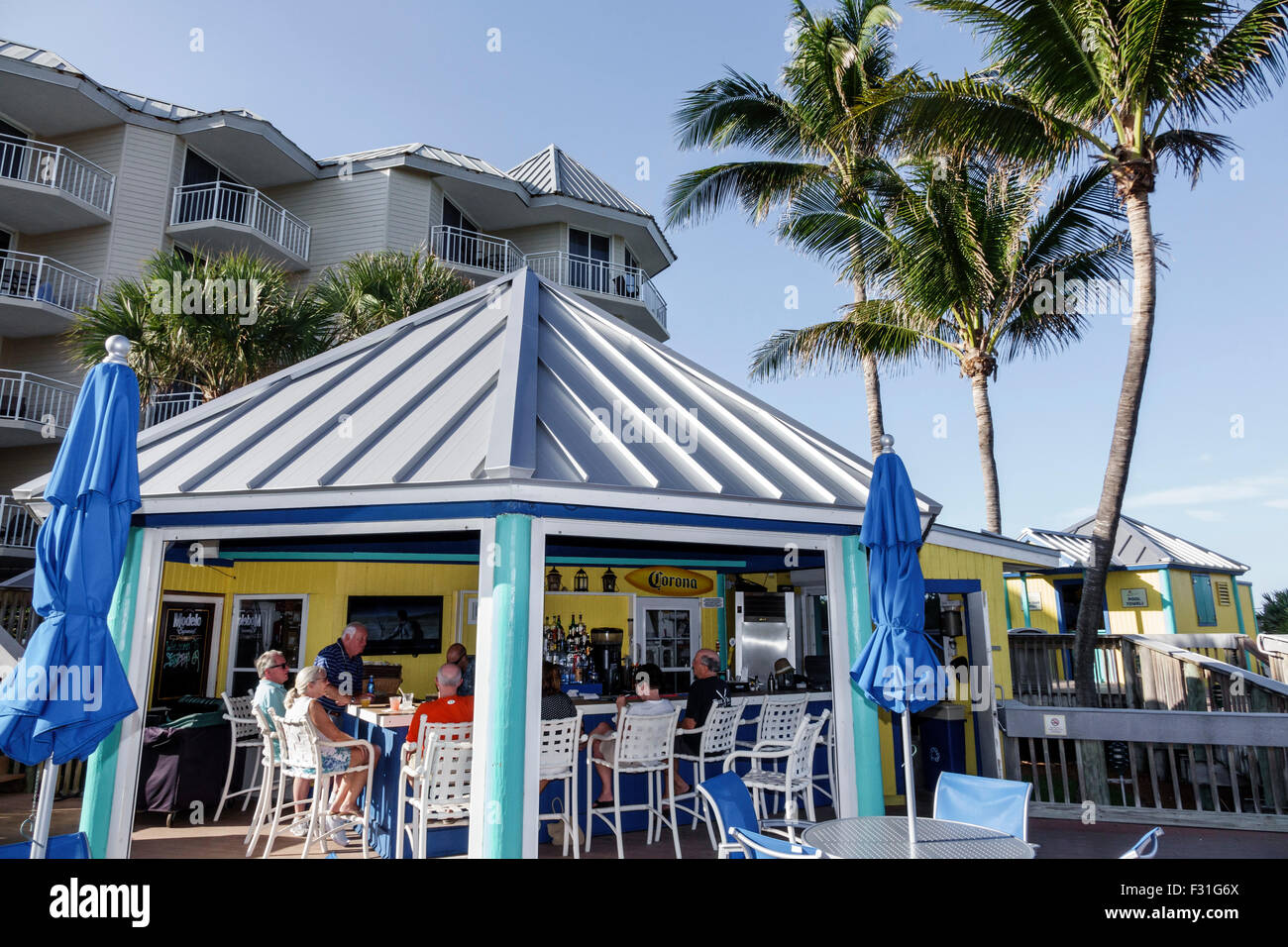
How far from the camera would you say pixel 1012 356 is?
18375 mm

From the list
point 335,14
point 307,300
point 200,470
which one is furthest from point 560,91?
point 200,470

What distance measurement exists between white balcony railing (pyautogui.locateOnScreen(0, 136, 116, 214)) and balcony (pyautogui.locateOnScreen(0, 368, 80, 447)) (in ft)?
13.8

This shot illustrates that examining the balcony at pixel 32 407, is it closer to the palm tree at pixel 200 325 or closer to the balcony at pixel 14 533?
the balcony at pixel 14 533

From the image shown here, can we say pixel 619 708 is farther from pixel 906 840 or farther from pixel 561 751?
pixel 906 840

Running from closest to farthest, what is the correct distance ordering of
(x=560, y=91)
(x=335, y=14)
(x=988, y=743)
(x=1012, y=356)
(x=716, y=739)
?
(x=716, y=739), (x=988, y=743), (x=335, y=14), (x=560, y=91), (x=1012, y=356)

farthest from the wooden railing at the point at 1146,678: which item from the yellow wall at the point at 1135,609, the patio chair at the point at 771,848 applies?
the patio chair at the point at 771,848

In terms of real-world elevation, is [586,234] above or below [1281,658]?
above

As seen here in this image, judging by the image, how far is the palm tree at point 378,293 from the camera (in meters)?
14.0

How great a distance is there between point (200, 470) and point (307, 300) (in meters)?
8.28

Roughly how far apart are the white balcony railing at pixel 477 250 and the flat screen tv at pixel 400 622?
12079mm

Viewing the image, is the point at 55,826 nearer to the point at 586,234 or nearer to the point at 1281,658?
the point at 1281,658

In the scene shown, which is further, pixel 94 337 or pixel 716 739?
pixel 94 337

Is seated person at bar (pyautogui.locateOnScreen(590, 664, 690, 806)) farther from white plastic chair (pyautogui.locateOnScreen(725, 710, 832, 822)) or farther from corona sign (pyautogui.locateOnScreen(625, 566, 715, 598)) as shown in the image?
corona sign (pyautogui.locateOnScreen(625, 566, 715, 598))

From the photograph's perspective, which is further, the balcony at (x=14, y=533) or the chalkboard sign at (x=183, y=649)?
the balcony at (x=14, y=533)
